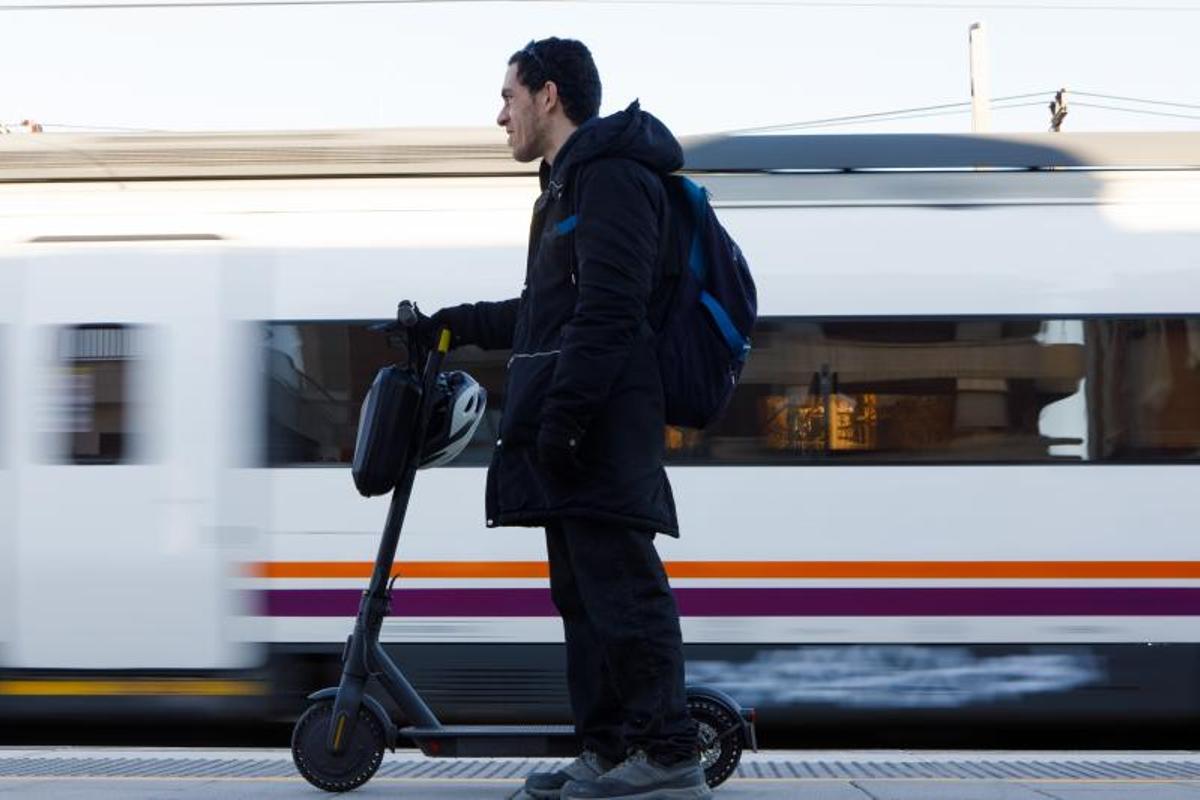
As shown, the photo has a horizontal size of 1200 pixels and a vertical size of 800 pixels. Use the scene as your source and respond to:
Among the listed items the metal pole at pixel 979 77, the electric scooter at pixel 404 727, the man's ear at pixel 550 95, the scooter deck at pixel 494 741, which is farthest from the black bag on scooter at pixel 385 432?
the metal pole at pixel 979 77

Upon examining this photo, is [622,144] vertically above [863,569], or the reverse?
[622,144]

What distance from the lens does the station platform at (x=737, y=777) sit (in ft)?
12.0

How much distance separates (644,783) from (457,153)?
4.59m

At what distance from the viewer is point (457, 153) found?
7469 mm

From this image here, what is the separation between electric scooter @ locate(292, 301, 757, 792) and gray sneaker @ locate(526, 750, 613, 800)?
4.2 inches

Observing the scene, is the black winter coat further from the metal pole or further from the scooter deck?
the metal pole

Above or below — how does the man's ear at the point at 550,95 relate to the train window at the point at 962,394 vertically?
above

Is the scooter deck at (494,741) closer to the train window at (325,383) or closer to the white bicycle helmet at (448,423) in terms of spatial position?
the white bicycle helmet at (448,423)

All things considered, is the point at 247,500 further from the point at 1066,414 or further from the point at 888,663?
the point at 1066,414

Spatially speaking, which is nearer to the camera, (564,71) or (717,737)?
(564,71)

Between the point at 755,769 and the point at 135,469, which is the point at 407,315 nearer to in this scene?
the point at 755,769

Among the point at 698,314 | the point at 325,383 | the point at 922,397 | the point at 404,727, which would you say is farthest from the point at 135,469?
the point at 698,314

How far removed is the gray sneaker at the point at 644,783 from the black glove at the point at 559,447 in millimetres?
592

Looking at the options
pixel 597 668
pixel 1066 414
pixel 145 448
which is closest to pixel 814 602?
pixel 1066 414
